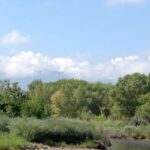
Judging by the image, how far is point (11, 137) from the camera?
3688 centimetres

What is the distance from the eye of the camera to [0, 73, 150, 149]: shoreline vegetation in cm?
4272

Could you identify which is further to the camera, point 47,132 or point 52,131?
point 52,131

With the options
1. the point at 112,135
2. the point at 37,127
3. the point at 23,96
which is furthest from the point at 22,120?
the point at 112,135

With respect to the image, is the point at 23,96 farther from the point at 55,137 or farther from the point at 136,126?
the point at 136,126

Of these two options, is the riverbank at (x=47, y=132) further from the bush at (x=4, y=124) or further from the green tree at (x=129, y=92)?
the green tree at (x=129, y=92)

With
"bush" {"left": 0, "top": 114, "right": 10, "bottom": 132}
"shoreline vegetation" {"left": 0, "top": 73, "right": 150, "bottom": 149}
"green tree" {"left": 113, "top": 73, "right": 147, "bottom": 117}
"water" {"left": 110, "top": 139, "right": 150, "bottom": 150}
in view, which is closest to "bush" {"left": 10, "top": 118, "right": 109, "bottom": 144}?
"shoreline vegetation" {"left": 0, "top": 73, "right": 150, "bottom": 149}

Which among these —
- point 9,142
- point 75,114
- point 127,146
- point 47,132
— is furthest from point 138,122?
point 9,142

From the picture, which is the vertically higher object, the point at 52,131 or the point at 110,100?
the point at 110,100

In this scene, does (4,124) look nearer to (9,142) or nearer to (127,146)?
(9,142)

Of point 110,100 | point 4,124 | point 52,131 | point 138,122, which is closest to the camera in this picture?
point 4,124

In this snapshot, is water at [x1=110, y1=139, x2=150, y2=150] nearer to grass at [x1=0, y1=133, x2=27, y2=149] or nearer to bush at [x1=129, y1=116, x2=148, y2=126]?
grass at [x1=0, y1=133, x2=27, y2=149]

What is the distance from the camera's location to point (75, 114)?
127 meters

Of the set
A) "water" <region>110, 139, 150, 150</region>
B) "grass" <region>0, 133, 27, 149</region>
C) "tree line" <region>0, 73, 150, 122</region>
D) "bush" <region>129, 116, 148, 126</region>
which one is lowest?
"water" <region>110, 139, 150, 150</region>

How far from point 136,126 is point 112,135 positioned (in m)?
10.7
